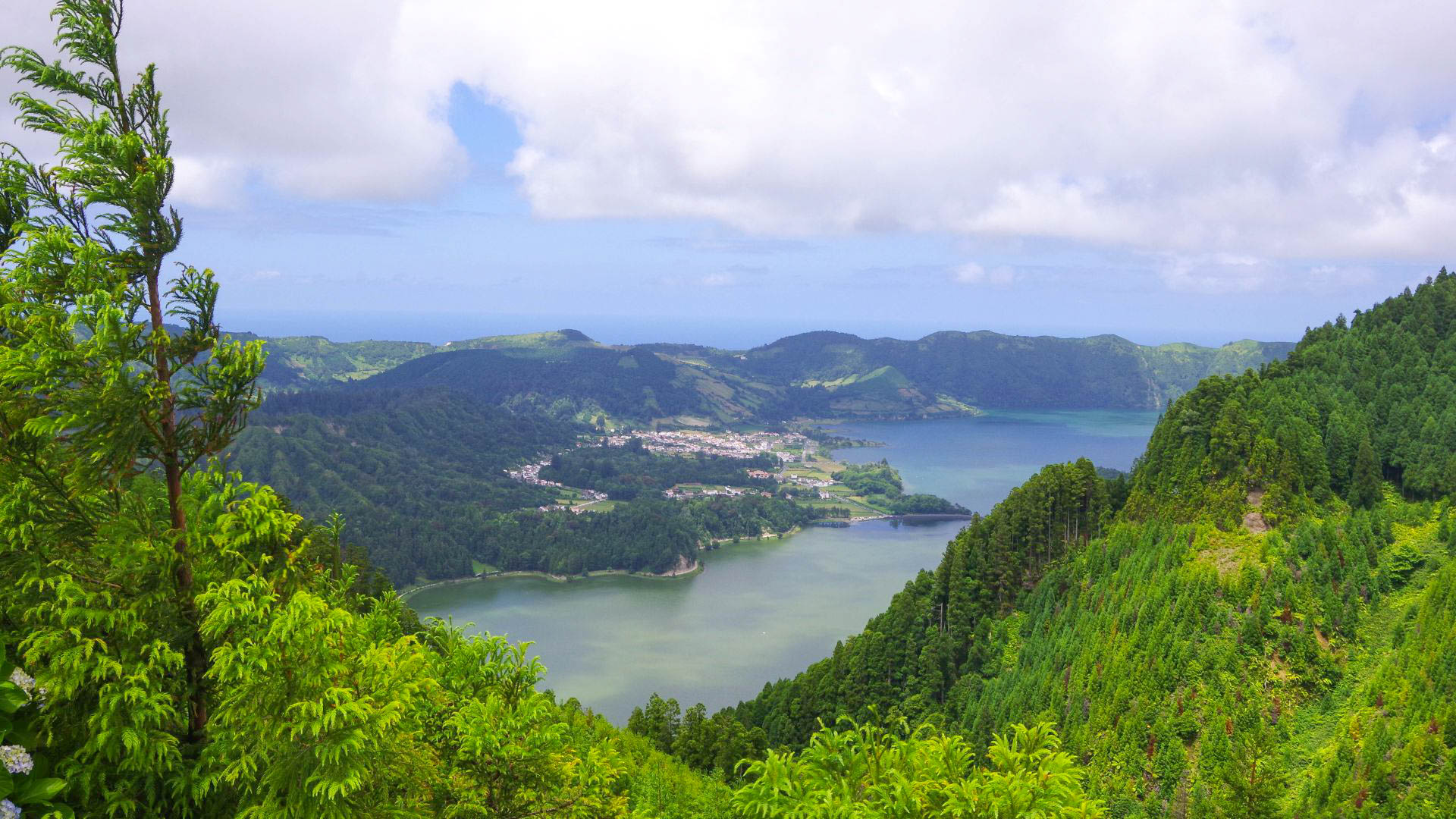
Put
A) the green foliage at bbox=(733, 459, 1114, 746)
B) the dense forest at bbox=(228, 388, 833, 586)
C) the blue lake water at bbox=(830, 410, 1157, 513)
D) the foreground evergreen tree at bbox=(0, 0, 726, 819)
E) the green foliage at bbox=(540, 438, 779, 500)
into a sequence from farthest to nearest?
the green foliage at bbox=(540, 438, 779, 500), the blue lake water at bbox=(830, 410, 1157, 513), the dense forest at bbox=(228, 388, 833, 586), the green foliage at bbox=(733, 459, 1114, 746), the foreground evergreen tree at bbox=(0, 0, 726, 819)

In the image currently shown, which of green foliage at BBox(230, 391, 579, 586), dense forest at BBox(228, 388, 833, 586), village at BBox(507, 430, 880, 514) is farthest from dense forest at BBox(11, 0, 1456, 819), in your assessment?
village at BBox(507, 430, 880, 514)

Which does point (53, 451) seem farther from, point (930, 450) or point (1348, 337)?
point (930, 450)

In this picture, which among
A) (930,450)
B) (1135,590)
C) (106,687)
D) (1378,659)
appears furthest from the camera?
(930,450)

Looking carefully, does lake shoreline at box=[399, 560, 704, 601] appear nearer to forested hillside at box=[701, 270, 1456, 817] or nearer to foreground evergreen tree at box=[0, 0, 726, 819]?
forested hillside at box=[701, 270, 1456, 817]

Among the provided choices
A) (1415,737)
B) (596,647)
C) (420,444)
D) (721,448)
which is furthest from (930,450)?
(1415,737)

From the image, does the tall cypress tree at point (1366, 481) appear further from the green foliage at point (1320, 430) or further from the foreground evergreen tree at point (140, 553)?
the foreground evergreen tree at point (140, 553)

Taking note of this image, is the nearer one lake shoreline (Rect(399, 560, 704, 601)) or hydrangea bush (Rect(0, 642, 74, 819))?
hydrangea bush (Rect(0, 642, 74, 819))
